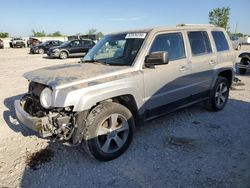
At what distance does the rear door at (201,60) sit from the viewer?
208 inches

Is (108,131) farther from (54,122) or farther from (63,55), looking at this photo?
(63,55)

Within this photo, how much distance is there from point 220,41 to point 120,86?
3351 millimetres

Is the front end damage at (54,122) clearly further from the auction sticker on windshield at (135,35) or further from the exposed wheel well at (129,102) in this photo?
the auction sticker on windshield at (135,35)

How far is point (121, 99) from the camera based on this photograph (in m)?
4.28

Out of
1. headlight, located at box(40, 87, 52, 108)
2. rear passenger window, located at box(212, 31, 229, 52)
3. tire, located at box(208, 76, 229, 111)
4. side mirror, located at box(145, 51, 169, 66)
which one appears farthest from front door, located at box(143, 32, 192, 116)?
headlight, located at box(40, 87, 52, 108)

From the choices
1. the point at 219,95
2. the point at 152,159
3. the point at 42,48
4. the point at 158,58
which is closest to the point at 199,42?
the point at 219,95

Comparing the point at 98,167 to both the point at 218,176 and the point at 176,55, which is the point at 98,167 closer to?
the point at 218,176

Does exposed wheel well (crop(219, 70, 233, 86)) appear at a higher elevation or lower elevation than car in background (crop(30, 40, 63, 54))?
lower

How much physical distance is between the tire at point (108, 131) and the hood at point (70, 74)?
472mm

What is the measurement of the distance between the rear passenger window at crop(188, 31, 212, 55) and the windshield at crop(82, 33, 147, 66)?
125 cm

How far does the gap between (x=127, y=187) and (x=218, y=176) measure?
1243 mm

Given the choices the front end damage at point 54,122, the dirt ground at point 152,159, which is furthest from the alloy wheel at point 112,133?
the front end damage at point 54,122

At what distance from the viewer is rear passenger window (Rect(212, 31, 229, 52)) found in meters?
5.98

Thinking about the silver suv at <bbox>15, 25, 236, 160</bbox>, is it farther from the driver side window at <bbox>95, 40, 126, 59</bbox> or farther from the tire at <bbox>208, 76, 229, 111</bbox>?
the tire at <bbox>208, 76, 229, 111</bbox>
